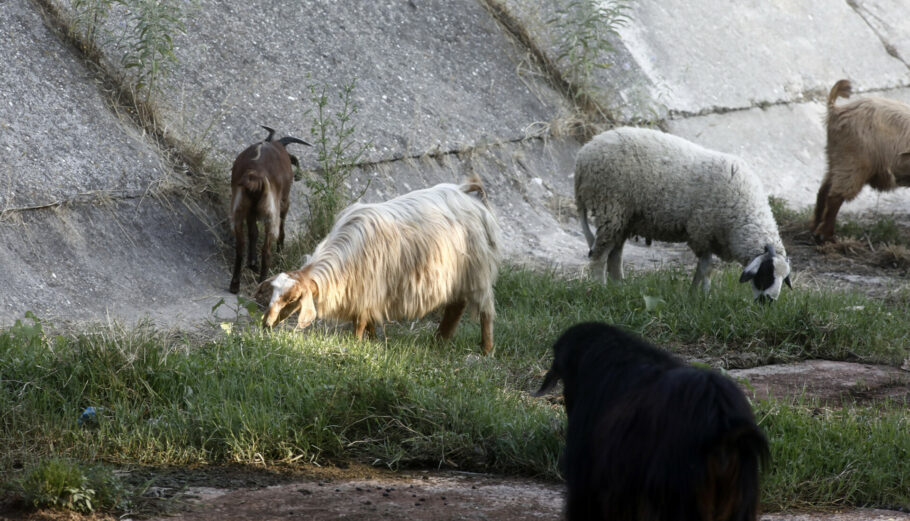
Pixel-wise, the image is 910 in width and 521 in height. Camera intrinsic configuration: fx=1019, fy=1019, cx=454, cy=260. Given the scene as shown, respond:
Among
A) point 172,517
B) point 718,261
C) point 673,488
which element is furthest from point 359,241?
point 718,261

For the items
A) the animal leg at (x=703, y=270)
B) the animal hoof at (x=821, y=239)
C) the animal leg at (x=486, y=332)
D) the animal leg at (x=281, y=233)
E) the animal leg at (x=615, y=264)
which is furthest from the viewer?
the animal hoof at (x=821, y=239)

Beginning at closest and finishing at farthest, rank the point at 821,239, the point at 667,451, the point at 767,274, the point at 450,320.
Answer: the point at 667,451 < the point at 450,320 < the point at 767,274 < the point at 821,239

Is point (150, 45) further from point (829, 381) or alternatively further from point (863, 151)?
point (863, 151)

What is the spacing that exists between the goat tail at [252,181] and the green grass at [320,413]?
164 centimetres

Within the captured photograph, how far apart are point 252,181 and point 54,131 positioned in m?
2.02

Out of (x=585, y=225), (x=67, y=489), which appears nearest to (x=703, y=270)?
(x=585, y=225)

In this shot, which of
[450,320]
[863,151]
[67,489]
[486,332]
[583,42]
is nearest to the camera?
[67,489]

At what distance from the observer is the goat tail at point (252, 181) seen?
776 centimetres

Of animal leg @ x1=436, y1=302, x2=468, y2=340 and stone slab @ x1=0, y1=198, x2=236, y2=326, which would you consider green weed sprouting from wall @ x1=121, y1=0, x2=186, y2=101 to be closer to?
stone slab @ x1=0, y1=198, x2=236, y2=326

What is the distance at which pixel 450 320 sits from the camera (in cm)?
719

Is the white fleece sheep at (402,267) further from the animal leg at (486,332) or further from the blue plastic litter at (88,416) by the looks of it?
the blue plastic litter at (88,416)

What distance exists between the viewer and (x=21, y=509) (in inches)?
163

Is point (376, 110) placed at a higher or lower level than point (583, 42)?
lower

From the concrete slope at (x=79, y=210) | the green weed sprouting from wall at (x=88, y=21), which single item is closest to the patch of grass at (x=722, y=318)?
the concrete slope at (x=79, y=210)
